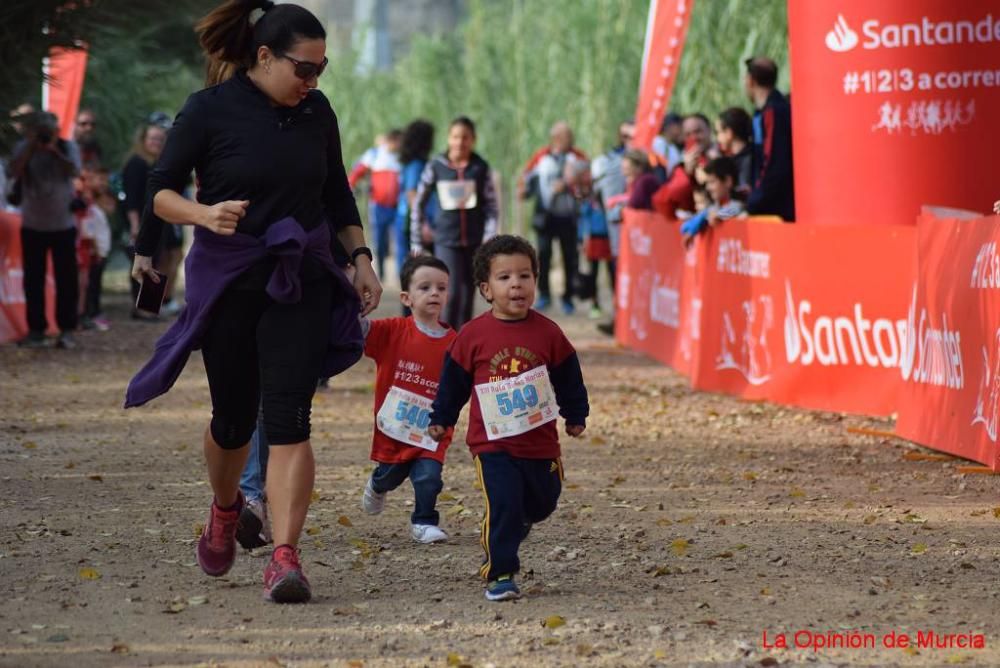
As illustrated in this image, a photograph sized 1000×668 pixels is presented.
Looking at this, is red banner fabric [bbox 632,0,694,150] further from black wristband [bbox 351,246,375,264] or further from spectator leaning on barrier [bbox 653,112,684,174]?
black wristband [bbox 351,246,375,264]

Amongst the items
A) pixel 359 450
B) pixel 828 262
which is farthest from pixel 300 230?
pixel 828 262

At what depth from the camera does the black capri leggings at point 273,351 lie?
6.33m

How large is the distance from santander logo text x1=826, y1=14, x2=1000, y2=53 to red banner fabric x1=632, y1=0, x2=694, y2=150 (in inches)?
164

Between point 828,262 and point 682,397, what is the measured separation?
189 cm

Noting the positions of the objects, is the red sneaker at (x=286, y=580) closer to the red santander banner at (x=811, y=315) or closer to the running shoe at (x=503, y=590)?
the running shoe at (x=503, y=590)

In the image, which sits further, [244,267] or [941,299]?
[941,299]

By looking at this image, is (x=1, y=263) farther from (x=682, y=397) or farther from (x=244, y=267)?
(x=244, y=267)

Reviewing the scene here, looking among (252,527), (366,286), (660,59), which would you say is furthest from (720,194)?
(366,286)

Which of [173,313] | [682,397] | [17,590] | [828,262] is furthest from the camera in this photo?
[173,313]

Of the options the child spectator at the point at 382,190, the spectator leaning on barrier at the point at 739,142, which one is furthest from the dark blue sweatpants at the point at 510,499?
the child spectator at the point at 382,190

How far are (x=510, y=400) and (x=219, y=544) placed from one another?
3.97ft

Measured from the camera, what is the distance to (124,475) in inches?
390

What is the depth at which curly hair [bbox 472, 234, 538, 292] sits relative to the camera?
21.7 ft

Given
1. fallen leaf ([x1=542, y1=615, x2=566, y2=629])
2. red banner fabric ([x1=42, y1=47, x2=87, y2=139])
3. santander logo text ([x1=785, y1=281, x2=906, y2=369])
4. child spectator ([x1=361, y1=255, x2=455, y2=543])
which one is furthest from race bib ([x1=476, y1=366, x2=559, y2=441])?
red banner fabric ([x1=42, y1=47, x2=87, y2=139])
